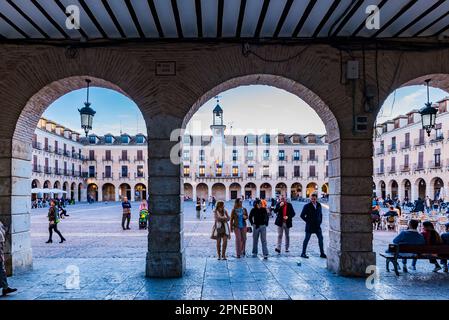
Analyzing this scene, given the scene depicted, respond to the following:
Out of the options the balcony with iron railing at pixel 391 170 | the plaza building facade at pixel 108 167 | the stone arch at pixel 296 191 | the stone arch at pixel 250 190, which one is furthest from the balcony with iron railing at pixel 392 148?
the plaza building facade at pixel 108 167

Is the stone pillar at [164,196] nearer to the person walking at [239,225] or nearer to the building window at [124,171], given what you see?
the person walking at [239,225]

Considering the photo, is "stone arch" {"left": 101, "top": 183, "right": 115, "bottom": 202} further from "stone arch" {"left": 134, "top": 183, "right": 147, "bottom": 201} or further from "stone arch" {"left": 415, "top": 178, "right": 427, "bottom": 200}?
"stone arch" {"left": 415, "top": 178, "right": 427, "bottom": 200}

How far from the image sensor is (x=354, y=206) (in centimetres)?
657

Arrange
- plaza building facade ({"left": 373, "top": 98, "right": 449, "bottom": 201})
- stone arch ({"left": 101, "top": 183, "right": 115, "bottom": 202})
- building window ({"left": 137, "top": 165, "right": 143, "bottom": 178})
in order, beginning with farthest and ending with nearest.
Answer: stone arch ({"left": 101, "top": 183, "right": 115, "bottom": 202})
building window ({"left": 137, "top": 165, "right": 143, "bottom": 178})
plaza building facade ({"left": 373, "top": 98, "right": 449, "bottom": 201})

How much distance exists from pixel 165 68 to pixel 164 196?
7.90ft

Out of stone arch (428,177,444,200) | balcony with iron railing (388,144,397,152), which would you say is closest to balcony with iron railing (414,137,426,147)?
stone arch (428,177,444,200)

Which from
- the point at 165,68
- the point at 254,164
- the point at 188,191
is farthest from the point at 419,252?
the point at 188,191

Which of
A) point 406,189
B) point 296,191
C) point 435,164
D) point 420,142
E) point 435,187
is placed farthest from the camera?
point 296,191

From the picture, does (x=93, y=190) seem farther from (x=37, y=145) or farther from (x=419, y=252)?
(x=419, y=252)

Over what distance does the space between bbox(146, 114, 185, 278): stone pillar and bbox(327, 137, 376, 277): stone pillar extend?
10.1ft

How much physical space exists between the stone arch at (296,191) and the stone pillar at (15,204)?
160ft

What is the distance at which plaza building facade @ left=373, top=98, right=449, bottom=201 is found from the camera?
31.0 metres

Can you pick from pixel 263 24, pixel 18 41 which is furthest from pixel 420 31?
pixel 18 41

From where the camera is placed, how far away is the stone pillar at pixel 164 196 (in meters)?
6.51
